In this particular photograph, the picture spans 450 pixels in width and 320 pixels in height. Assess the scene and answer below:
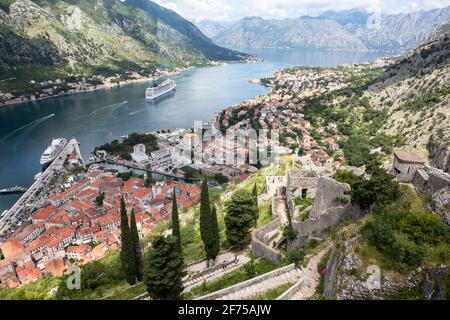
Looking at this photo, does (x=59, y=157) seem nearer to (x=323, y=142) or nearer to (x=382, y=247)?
(x=323, y=142)

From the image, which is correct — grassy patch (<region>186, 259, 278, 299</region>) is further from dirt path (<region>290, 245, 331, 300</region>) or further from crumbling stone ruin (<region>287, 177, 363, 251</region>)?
dirt path (<region>290, 245, 331, 300</region>)

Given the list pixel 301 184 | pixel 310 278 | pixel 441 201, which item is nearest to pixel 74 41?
pixel 301 184

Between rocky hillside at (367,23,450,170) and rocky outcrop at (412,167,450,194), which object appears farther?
rocky hillside at (367,23,450,170)

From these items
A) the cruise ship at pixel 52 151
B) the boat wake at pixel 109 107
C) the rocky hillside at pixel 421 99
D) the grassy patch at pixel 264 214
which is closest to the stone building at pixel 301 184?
the grassy patch at pixel 264 214

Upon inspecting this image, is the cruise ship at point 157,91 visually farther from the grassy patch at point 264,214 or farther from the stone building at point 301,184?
the stone building at point 301,184

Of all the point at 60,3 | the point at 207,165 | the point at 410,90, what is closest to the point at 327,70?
the point at 410,90

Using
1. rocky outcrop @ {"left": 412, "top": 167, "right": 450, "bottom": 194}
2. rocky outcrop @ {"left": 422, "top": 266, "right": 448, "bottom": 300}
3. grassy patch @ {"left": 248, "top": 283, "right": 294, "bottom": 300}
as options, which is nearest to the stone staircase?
grassy patch @ {"left": 248, "top": 283, "right": 294, "bottom": 300}

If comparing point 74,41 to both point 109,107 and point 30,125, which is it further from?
point 30,125
